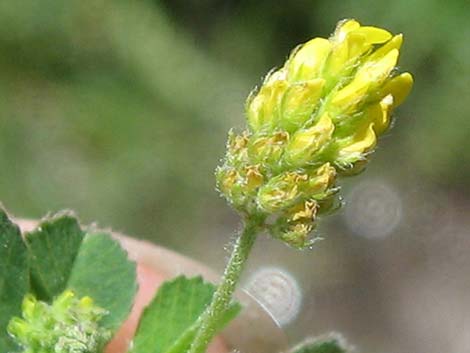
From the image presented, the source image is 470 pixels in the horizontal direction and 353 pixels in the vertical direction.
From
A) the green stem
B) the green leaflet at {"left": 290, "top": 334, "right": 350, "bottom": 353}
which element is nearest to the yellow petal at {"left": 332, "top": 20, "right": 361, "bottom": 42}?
the green stem

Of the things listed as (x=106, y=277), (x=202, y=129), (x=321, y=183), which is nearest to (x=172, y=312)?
(x=106, y=277)

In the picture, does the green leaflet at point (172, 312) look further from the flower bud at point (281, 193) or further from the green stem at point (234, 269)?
the flower bud at point (281, 193)

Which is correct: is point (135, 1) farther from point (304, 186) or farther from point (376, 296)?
Result: point (304, 186)

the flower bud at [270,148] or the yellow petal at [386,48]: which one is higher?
the yellow petal at [386,48]

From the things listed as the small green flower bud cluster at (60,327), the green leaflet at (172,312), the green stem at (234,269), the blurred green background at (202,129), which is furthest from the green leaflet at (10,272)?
the blurred green background at (202,129)

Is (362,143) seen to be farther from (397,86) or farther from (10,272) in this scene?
(10,272)

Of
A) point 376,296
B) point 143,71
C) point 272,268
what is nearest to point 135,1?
point 143,71
